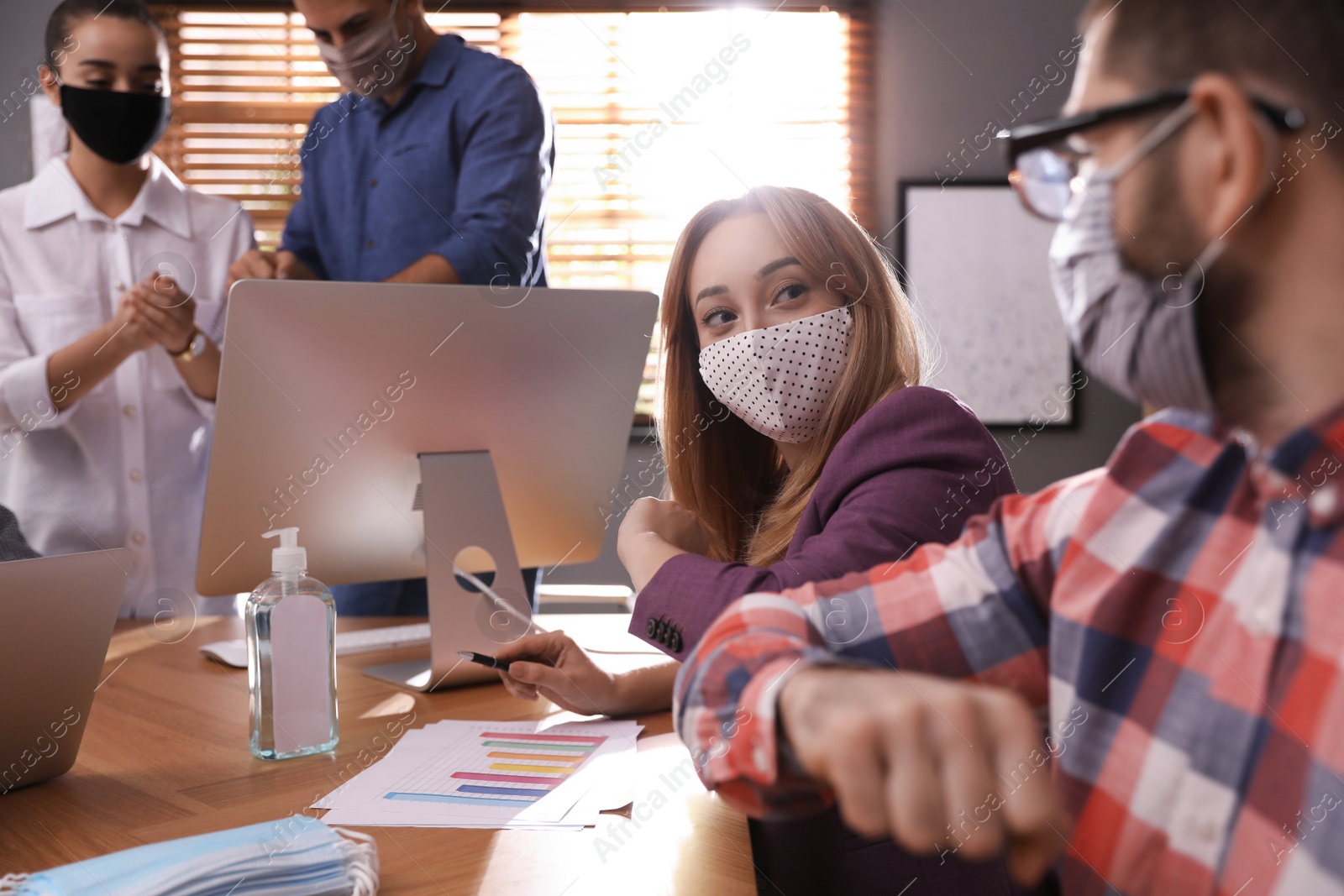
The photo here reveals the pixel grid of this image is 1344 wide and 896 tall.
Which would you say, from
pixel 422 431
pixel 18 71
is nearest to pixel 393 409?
pixel 422 431

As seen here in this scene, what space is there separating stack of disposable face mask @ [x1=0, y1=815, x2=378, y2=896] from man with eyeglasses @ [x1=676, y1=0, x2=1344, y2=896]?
9.7 inches

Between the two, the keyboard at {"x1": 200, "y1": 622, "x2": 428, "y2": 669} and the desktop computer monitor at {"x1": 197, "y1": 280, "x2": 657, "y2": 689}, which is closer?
the desktop computer monitor at {"x1": 197, "y1": 280, "x2": 657, "y2": 689}

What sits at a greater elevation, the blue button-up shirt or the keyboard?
the blue button-up shirt

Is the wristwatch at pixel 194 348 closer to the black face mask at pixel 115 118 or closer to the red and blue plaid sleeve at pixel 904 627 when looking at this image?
the black face mask at pixel 115 118

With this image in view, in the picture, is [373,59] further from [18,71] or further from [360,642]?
[18,71]

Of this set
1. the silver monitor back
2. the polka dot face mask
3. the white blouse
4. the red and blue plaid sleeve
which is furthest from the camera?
the white blouse

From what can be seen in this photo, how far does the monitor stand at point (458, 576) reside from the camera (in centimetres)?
121

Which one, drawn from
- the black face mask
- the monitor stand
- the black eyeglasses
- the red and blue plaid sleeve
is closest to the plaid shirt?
the red and blue plaid sleeve

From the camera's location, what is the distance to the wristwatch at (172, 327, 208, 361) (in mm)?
1552

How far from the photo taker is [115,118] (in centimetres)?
172

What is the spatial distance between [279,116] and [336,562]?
2.44m

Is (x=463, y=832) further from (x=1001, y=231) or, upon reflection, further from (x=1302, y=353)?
(x=1001, y=231)

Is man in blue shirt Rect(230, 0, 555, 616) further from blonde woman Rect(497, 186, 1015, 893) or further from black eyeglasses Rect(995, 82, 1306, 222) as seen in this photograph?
black eyeglasses Rect(995, 82, 1306, 222)

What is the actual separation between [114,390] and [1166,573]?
5.91 ft
